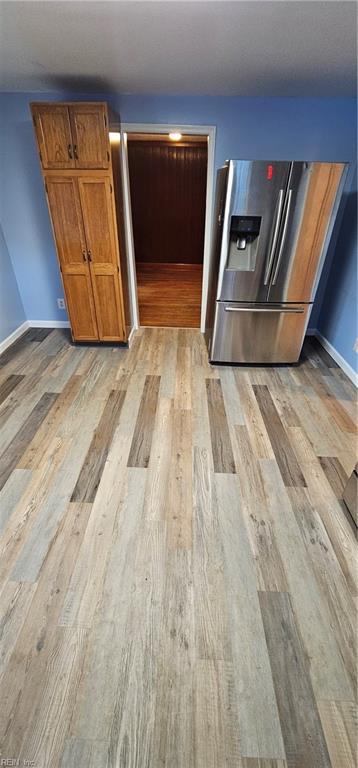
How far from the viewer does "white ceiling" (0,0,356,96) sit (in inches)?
57.3

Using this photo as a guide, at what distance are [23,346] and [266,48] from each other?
3.12 meters

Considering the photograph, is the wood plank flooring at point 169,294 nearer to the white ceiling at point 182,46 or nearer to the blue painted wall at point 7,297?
the blue painted wall at point 7,297

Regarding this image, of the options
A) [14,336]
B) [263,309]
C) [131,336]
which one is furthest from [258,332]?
[14,336]

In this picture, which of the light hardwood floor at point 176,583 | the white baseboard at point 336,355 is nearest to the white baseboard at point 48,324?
the light hardwood floor at point 176,583

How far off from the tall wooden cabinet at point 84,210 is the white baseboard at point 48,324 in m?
0.62

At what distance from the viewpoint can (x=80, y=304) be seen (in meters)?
2.98

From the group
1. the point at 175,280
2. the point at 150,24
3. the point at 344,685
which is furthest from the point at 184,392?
the point at 175,280

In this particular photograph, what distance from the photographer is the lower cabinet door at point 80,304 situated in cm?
284

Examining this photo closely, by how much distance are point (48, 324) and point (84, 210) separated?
5.13 ft

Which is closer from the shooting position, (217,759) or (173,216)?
(217,759)

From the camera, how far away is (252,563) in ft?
4.54

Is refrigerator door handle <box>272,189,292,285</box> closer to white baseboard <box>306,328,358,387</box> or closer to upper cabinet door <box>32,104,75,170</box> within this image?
white baseboard <box>306,328,358,387</box>

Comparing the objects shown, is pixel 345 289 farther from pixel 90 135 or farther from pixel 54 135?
pixel 54 135

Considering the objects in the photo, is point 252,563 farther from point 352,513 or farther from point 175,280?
point 175,280
